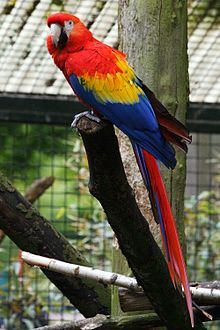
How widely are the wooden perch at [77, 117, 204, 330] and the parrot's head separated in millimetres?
517

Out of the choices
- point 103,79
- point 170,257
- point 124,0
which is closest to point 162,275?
point 170,257

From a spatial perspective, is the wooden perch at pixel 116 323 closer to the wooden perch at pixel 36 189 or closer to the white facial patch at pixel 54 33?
the white facial patch at pixel 54 33

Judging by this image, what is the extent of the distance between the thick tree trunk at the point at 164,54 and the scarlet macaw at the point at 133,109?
0.42 feet

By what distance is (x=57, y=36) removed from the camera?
6.79ft

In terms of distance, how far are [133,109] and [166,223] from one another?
272 millimetres

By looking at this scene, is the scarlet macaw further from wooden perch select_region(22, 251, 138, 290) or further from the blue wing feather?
wooden perch select_region(22, 251, 138, 290)

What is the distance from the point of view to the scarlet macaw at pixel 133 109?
1.77 metres

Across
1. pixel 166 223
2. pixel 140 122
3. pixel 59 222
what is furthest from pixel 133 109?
pixel 59 222

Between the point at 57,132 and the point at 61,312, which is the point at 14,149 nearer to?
the point at 57,132

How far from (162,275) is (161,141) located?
11.1 inches

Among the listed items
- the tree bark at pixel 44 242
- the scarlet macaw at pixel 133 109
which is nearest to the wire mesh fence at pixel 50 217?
the tree bark at pixel 44 242

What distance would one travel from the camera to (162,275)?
172 cm

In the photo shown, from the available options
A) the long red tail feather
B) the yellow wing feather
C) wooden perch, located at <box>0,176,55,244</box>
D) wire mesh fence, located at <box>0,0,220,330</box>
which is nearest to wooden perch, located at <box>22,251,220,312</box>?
the long red tail feather

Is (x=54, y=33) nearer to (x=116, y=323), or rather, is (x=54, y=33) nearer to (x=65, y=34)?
(x=65, y=34)
